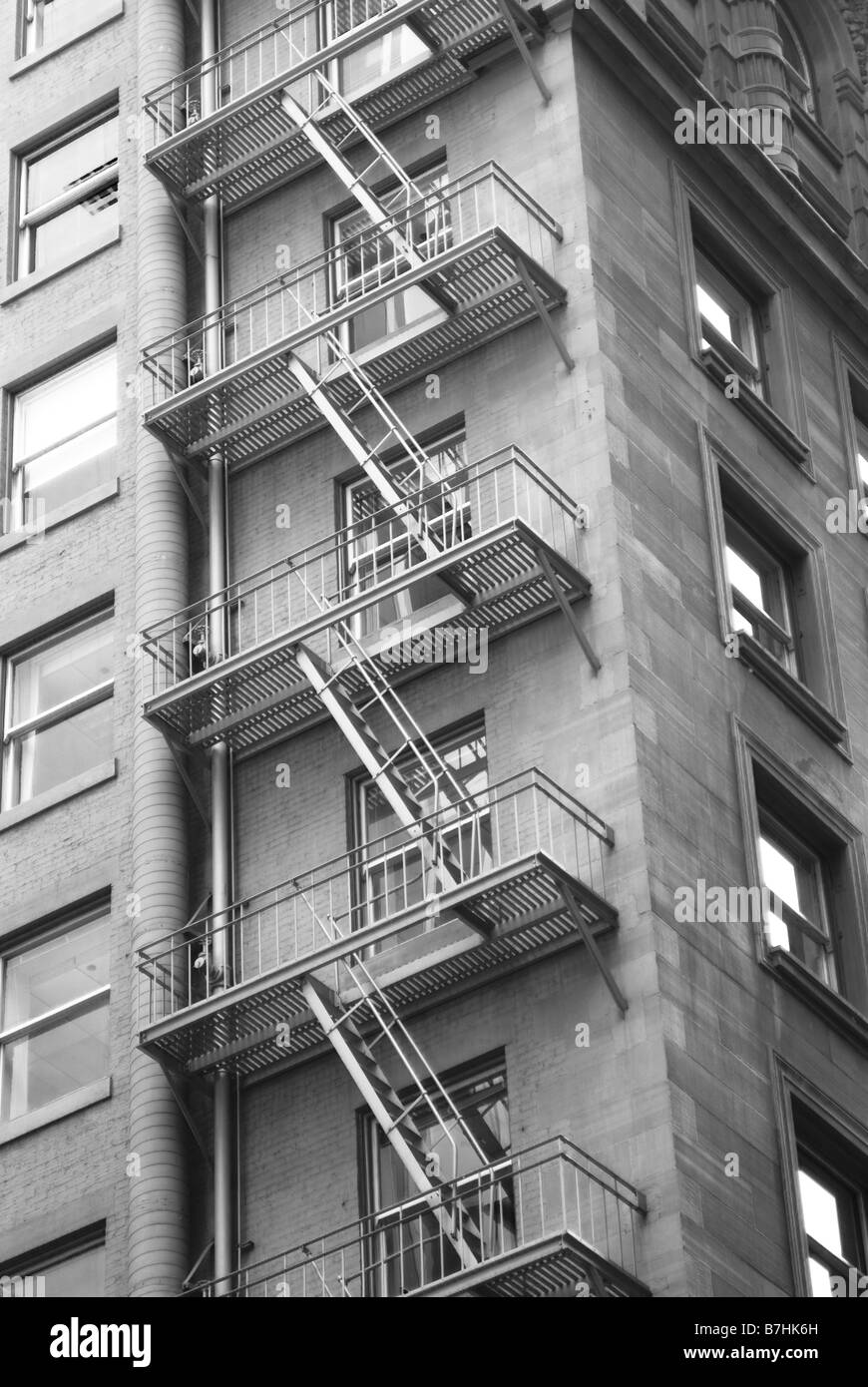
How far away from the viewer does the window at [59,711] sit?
35.7 meters

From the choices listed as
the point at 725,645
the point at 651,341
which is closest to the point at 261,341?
the point at 651,341

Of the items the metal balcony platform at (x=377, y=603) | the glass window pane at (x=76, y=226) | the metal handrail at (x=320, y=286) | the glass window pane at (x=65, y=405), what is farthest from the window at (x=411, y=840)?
the glass window pane at (x=76, y=226)

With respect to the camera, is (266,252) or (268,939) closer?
(268,939)

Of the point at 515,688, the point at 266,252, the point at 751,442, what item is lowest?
the point at 515,688

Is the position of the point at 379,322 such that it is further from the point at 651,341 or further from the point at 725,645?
the point at 725,645

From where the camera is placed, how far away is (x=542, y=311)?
33.2 meters

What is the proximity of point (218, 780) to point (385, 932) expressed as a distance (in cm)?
450

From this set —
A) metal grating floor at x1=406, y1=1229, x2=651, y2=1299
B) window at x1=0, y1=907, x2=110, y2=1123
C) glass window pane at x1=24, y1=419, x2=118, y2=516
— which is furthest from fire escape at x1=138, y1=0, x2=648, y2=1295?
window at x1=0, y1=907, x2=110, y2=1123

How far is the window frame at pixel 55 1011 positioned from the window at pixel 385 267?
744 centimetres

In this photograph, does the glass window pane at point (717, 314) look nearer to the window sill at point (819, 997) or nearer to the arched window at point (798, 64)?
the arched window at point (798, 64)

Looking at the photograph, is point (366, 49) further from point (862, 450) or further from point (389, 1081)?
point (389, 1081)

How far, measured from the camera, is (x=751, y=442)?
36.5 metres

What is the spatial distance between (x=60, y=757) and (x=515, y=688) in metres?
6.69

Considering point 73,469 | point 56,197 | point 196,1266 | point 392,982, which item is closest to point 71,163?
point 56,197
